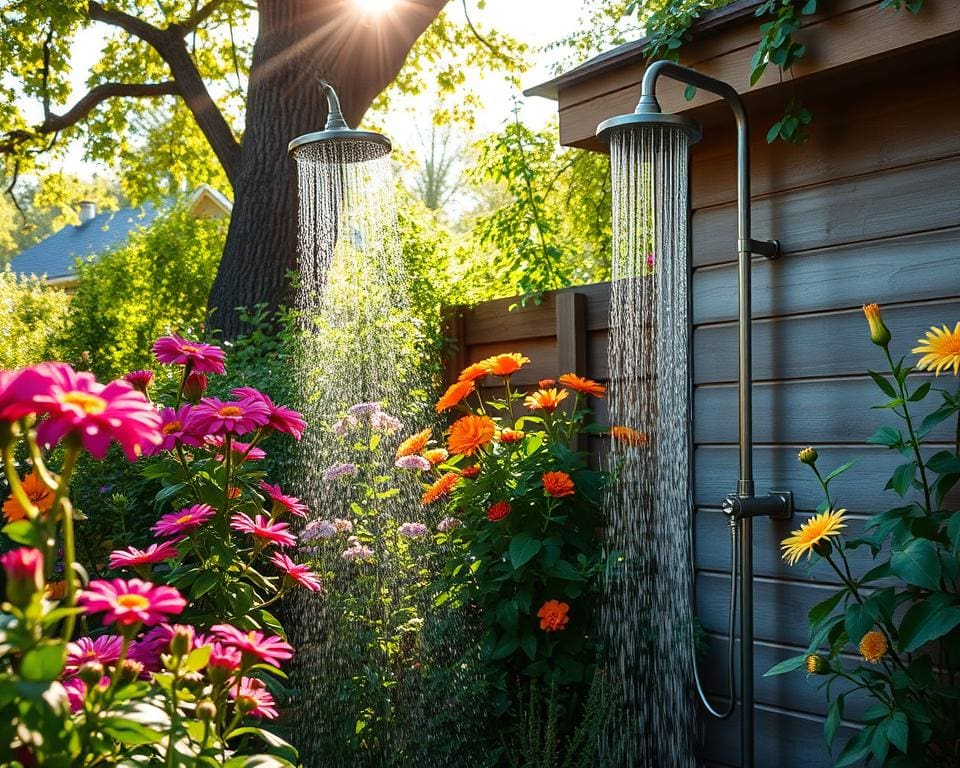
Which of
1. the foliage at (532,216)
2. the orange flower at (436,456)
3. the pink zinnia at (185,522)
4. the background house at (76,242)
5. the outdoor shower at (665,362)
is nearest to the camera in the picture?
the pink zinnia at (185,522)

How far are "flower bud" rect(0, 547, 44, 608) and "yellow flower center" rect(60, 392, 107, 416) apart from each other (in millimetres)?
121

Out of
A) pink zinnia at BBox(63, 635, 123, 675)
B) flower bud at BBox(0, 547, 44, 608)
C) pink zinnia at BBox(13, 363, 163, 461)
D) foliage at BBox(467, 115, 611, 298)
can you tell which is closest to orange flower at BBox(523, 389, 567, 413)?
foliage at BBox(467, 115, 611, 298)

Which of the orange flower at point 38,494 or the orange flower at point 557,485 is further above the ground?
the orange flower at point 38,494

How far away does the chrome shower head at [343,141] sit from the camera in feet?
7.98

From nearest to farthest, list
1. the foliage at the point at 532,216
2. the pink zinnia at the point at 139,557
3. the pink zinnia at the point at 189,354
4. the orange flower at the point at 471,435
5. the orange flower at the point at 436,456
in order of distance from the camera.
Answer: the pink zinnia at the point at 139,557
the pink zinnia at the point at 189,354
the orange flower at the point at 471,435
the orange flower at the point at 436,456
the foliage at the point at 532,216

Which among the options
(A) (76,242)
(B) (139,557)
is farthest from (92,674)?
(A) (76,242)

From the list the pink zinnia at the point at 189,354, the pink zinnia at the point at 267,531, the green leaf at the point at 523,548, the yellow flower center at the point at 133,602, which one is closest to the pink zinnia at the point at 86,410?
the yellow flower center at the point at 133,602

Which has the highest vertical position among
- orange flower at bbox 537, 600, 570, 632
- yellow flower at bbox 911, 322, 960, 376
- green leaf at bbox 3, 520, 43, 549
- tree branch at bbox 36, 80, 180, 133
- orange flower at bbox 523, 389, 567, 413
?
tree branch at bbox 36, 80, 180, 133

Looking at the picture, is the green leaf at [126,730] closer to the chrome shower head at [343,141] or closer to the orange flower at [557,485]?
the orange flower at [557,485]

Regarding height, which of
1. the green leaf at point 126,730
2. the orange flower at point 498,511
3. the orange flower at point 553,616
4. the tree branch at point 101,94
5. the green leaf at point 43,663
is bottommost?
the orange flower at point 553,616

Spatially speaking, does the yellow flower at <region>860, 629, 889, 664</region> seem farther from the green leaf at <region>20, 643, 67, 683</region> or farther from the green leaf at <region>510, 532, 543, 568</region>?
the green leaf at <region>20, 643, 67, 683</region>

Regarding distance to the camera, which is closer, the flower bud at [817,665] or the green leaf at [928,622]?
the green leaf at [928,622]

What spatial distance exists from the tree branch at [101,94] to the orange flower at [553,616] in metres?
4.52

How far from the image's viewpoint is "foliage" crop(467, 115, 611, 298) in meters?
4.68
